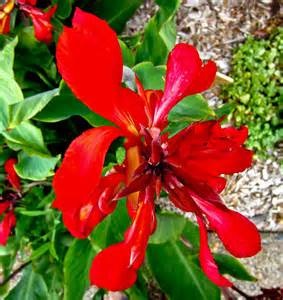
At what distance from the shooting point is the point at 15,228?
4.73 ft

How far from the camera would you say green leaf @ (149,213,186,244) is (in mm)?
1178

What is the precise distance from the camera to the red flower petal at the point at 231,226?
2.01 feet

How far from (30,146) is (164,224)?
1.06 feet

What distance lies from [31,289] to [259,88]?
81 cm

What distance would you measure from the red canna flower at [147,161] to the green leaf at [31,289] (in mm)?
924

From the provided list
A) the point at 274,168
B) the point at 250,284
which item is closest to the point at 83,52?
the point at 274,168

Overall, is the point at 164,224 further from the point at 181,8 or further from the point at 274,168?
the point at 181,8

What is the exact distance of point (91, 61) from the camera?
53 centimetres

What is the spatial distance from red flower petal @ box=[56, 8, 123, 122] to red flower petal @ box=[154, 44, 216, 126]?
0.08 meters

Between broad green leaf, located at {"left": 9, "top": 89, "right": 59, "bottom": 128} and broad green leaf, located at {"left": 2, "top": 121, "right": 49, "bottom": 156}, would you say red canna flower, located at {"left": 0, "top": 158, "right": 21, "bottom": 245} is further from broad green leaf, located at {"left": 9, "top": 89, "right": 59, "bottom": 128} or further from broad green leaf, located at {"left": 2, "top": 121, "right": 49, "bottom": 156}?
broad green leaf, located at {"left": 9, "top": 89, "right": 59, "bottom": 128}

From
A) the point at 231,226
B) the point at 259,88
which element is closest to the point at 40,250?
the point at 259,88

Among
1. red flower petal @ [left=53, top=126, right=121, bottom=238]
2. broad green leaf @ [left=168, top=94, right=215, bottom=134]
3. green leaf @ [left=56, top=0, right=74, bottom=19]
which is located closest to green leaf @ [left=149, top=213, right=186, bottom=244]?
broad green leaf @ [left=168, top=94, right=215, bottom=134]

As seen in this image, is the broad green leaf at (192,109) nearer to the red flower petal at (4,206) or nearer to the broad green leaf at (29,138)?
the broad green leaf at (29,138)

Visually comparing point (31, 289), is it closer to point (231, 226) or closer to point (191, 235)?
point (191, 235)
